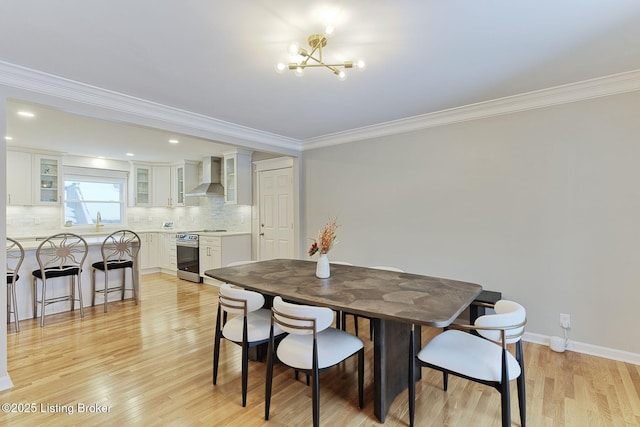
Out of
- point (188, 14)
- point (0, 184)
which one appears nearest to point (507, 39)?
point (188, 14)

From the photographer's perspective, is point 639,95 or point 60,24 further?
point 639,95

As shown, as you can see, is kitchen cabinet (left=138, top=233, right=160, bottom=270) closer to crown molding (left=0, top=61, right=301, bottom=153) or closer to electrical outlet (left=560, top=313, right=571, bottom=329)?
crown molding (left=0, top=61, right=301, bottom=153)

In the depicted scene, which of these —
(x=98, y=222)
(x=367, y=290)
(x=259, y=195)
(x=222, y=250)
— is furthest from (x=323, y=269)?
(x=98, y=222)

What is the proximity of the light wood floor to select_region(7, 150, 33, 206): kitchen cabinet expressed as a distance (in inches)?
126

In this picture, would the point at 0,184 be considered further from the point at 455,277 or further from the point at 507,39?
the point at 455,277

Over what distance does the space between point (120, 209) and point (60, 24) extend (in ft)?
19.6

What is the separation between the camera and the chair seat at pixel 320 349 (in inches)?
73.6

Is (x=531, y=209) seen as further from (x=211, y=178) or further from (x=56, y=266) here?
(x=56, y=266)

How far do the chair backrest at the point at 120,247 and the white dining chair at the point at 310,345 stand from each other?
134 inches

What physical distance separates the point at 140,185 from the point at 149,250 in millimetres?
1536

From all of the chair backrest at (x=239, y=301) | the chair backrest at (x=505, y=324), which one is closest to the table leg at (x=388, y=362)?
the chair backrest at (x=505, y=324)

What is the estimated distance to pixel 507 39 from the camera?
6.79 ft

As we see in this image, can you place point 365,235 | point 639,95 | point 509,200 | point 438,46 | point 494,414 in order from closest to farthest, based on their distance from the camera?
point 494,414 → point 438,46 → point 639,95 → point 509,200 → point 365,235

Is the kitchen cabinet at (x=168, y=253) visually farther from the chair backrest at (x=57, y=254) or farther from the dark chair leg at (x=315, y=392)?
the dark chair leg at (x=315, y=392)
